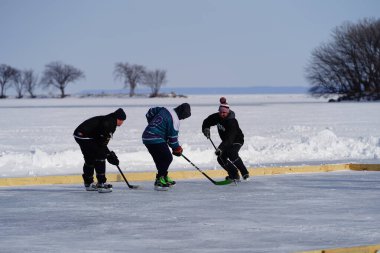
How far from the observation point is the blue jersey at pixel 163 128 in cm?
1045

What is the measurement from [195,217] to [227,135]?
11.4 feet

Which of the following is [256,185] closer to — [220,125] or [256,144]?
[220,125]

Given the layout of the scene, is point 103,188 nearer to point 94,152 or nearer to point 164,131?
point 94,152

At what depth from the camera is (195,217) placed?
823 cm

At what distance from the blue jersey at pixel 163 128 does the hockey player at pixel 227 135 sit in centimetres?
105

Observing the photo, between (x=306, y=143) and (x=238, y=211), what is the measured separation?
9.84 metres

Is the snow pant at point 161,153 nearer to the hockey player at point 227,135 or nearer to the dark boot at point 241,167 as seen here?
the hockey player at point 227,135

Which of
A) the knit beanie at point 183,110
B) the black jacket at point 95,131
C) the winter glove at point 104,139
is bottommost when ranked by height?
the winter glove at point 104,139

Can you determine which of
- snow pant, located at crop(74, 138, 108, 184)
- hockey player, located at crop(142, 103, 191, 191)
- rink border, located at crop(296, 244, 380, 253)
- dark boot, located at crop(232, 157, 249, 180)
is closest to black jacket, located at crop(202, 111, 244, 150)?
dark boot, located at crop(232, 157, 249, 180)

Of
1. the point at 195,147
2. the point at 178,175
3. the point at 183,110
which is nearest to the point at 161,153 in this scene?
the point at 183,110

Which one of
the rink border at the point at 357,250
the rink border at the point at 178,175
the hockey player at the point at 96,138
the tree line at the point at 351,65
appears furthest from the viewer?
the tree line at the point at 351,65

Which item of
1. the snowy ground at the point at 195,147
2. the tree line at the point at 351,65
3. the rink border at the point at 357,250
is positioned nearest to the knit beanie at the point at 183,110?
the snowy ground at the point at 195,147

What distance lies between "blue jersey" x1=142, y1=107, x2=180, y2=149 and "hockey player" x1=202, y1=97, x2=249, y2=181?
105cm

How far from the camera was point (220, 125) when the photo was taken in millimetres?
11633
